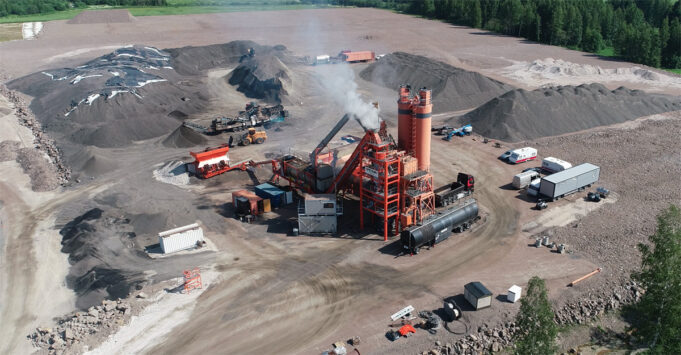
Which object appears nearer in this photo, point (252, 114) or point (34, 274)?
point (34, 274)

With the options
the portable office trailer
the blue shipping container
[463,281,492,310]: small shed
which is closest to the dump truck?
the blue shipping container

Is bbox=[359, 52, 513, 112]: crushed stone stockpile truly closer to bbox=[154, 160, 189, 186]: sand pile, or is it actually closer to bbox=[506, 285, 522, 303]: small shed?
bbox=[154, 160, 189, 186]: sand pile

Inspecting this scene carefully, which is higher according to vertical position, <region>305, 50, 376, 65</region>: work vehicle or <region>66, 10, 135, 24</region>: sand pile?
<region>66, 10, 135, 24</region>: sand pile

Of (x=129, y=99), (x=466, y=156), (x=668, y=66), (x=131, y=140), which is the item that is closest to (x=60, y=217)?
(x=131, y=140)

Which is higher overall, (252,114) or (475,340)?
(252,114)

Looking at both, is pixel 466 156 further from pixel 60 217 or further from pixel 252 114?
pixel 60 217

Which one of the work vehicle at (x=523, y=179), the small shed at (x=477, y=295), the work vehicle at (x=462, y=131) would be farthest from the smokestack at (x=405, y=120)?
the work vehicle at (x=462, y=131)
